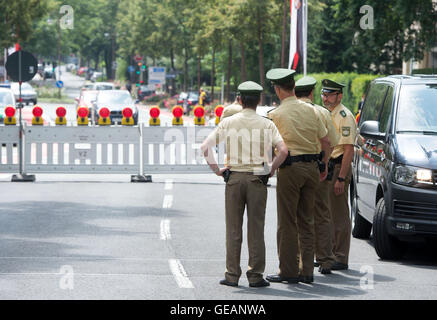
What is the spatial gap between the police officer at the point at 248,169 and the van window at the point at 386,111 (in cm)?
280

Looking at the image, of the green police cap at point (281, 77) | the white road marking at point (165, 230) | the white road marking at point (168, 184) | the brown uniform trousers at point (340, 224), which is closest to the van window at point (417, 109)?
the brown uniform trousers at point (340, 224)

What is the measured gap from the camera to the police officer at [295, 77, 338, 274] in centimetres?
893

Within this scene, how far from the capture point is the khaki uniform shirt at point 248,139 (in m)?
8.16

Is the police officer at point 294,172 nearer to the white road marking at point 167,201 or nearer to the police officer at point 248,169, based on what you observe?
the police officer at point 248,169

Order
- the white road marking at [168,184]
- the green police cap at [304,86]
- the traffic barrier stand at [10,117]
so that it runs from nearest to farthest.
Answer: the green police cap at [304,86]
the white road marking at [168,184]
the traffic barrier stand at [10,117]

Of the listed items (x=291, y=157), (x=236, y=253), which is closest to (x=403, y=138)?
(x=291, y=157)

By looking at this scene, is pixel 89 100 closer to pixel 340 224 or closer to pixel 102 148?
pixel 102 148

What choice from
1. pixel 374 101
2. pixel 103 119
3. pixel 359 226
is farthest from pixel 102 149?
pixel 374 101

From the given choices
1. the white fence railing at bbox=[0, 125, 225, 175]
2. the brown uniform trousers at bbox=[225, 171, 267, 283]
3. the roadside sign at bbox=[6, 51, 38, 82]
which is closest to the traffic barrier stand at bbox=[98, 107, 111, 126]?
the white fence railing at bbox=[0, 125, 225, 175]

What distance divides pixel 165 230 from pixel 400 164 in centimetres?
379

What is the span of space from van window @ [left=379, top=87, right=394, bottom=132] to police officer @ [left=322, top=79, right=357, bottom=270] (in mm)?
934

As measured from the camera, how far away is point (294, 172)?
850 cm

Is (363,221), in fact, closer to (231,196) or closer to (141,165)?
(231,196)

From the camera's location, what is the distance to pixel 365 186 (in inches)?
444
